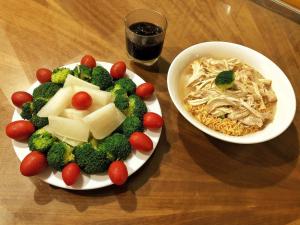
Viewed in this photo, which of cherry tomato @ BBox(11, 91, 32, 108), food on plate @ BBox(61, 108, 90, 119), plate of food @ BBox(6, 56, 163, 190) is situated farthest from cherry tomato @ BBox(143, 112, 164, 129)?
cherry tomato @ BBox(11, 91, 32, 108)

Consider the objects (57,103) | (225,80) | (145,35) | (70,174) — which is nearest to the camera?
(70,174)

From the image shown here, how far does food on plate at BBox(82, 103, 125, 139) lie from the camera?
1072 millimetres

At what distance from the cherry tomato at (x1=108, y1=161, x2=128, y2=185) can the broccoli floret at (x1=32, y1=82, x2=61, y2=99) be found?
0.39 m

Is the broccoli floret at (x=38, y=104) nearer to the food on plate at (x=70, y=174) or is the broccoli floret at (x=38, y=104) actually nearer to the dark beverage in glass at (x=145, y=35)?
the food on plate at (x=70, y=174)

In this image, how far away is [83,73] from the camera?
127 cm

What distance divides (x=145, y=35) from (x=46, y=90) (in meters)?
0.51

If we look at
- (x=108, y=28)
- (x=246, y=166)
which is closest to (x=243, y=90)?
(x=246, y=166)

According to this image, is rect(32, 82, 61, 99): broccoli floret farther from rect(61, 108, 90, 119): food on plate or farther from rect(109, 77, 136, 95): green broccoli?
rect(109, 77, 136, 95): green broccoli

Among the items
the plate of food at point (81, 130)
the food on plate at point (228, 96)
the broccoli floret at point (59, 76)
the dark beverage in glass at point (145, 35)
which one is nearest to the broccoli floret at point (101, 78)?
the plate of food at point (81, 130)

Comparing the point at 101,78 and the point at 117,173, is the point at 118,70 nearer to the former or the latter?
the point at 101,78

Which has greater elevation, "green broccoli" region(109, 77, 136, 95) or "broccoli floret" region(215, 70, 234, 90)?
"broccoli floret" region(215, 70, 234, 90)

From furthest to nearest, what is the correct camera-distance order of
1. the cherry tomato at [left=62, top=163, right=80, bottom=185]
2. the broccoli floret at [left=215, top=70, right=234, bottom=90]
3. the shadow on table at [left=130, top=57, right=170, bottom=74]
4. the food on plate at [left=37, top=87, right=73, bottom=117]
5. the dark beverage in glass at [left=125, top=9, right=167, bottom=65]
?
the shadow on table at [left=130, top=57, right=170, bottom=74] → the dark beverage in glass at [left=125, top=9, right=167, bottom=65] → the broccoli floret at [left=215, top=70, right=234, bottom=90] → the food on plate at [left=37, top=87, right=73, bottom=117] → the cherry tomato at [left=62, top=163, right=80, bottom=185]

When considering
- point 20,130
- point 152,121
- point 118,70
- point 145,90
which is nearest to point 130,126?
point 152,121

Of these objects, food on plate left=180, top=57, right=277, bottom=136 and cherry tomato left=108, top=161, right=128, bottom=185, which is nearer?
cherry tomato left=108, top=161, right=128, bottom=185
